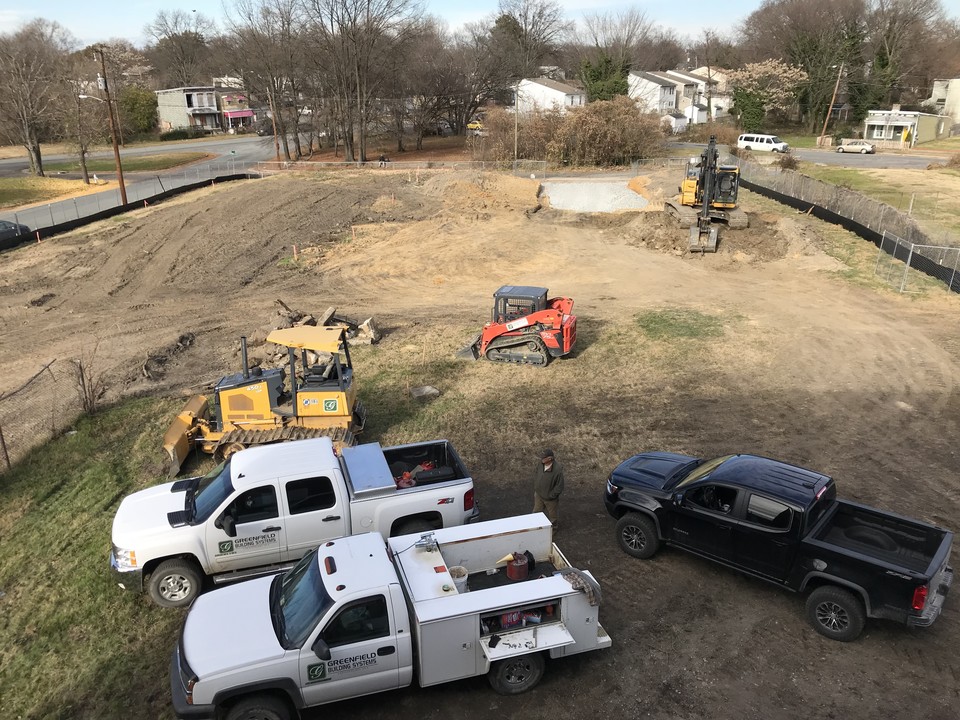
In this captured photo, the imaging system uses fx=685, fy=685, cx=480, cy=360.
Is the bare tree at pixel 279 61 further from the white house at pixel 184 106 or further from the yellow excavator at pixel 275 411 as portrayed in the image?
the yellow excavator at pixel 275 411

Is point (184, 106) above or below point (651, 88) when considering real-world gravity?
below

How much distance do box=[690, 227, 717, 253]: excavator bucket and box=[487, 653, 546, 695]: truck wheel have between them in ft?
80.0

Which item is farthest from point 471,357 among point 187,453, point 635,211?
point 635,211

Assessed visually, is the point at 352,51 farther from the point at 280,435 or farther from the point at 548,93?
the point at 280,435

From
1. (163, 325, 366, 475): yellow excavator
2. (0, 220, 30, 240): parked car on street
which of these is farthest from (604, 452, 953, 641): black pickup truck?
(0, 220, 30, 240): parked car on street

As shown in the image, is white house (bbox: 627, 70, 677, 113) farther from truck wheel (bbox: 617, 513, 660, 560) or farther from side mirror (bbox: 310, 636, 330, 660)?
side mirror (bbox: 310, 636, 330, 660)

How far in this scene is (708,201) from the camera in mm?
29828

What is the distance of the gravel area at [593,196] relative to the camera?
38.5 m

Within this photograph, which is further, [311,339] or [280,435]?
[280,435]

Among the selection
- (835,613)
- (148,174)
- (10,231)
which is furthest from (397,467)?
(148,174)

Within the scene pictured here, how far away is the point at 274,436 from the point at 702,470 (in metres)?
7.63

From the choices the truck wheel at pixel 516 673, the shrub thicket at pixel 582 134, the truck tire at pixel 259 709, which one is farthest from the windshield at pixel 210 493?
the shrub thicket at pixel 582 134

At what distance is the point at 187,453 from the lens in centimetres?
1315

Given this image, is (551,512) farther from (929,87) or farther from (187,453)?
(929,87)
